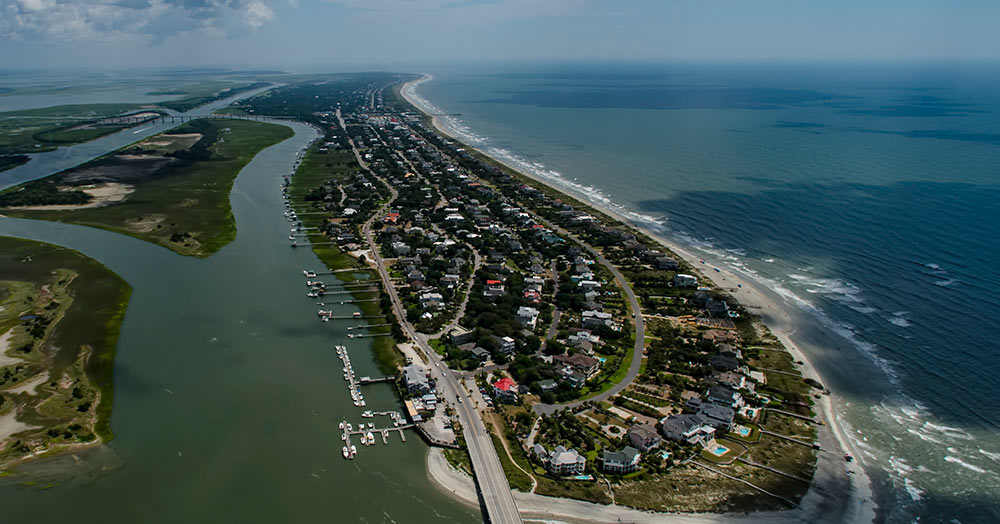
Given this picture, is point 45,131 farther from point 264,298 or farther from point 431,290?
point 431,290

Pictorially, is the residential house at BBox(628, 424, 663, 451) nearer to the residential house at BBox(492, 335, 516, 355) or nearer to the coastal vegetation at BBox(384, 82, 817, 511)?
the coastal vegetation at BBox(384, 82, 817, 511)

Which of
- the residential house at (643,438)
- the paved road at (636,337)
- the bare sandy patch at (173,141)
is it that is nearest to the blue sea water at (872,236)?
the residential house at (643,438)

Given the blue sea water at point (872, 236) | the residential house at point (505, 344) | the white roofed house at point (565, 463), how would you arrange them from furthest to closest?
1. the residential house at point (505, 344)
2. the blue sea water at point (872, 236)
3. the white roofed house at point (565, 463)

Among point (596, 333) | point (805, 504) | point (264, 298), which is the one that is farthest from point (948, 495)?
point (264, 298)

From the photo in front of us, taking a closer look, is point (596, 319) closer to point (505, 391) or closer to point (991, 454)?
point (505, 391)

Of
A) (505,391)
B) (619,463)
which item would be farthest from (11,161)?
(619,463)

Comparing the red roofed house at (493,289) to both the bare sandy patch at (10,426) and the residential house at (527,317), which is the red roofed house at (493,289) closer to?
the residential house at (527,317)

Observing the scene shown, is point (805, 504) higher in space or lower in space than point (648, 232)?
lower

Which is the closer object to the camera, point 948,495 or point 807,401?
point 948,495

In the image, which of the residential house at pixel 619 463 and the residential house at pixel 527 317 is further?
the residential house at pixel 527 317
